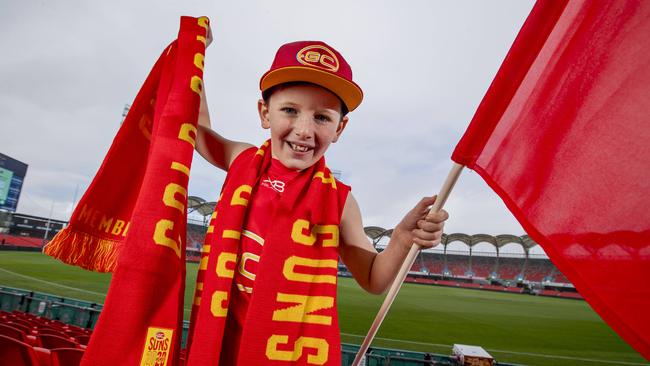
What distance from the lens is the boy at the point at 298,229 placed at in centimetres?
129

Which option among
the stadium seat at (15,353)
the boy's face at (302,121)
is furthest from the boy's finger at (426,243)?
Answer: the stadium seat at (15,353)

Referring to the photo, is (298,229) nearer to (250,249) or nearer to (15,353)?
(250,249)

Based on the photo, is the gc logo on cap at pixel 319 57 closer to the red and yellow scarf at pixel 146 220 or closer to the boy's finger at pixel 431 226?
the red and yellow scarf at pixel 146 220

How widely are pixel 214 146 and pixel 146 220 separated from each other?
0.65 m

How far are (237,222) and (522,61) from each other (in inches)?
44.1

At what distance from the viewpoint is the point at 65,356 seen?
6.95 feet

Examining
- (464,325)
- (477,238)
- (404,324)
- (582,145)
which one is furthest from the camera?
(477,238)

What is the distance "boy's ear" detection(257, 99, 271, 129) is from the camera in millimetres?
1621

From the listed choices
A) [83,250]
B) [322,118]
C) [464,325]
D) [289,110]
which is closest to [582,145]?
[322,118]

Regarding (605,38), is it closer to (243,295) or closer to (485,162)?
(485,162)

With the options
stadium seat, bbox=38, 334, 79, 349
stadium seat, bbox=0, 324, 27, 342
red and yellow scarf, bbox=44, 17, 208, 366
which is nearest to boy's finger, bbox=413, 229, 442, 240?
red and yellow scarf, bbox=44, 17, 208, 366

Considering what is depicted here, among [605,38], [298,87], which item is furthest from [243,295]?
[605,38]

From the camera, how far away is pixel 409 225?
1400mm

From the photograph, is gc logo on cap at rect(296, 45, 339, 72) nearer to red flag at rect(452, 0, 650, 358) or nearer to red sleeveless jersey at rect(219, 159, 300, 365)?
red sleeveless jersey at rect(219, 159, 300, 365)
